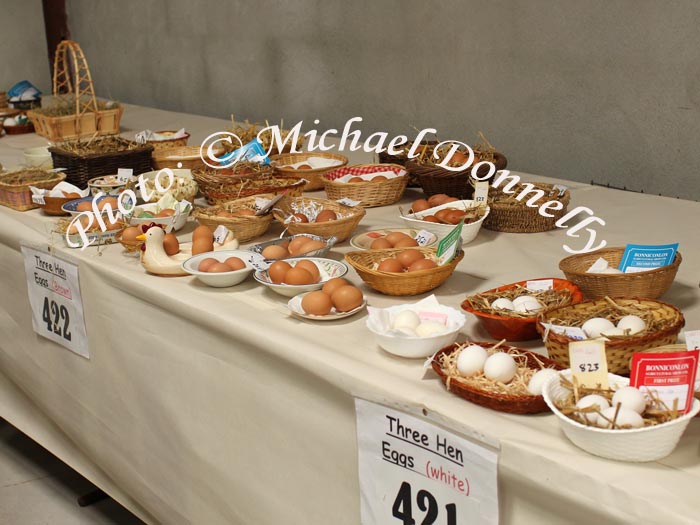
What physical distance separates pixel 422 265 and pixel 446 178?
0.63 m

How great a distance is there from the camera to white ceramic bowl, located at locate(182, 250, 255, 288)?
162 centimetres

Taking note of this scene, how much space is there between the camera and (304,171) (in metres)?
2.36

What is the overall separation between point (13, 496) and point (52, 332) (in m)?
0.66

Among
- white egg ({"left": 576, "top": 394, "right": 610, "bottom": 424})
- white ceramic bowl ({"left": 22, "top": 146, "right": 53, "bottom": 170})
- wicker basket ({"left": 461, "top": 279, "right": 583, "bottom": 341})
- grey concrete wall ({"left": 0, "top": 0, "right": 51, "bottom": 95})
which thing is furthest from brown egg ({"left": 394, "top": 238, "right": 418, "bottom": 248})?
grey concrete wall ({"left": 0, "top": 0, "right": 51, "bottom": 95})

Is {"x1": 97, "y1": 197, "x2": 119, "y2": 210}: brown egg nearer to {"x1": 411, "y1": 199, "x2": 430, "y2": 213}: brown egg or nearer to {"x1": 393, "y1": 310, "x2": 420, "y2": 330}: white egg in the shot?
{"x1": 411, "y1": 199, "x2": 430, "y2": 213}: brown egg

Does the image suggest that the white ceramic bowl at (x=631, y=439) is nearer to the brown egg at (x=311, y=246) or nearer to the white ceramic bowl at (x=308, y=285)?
the white ceramic bowl at (x=308, y=285)

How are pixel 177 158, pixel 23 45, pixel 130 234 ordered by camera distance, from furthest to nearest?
pixel 23 45, pixel 177 158, pixel 130 234

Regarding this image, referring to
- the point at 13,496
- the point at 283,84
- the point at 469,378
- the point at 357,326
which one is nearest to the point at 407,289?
the point at 357,326

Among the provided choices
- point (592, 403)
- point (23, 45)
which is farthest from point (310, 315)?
point (23, 45)

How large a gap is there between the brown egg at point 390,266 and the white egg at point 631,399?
Result: 0.62m

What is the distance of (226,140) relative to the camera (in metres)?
2.60

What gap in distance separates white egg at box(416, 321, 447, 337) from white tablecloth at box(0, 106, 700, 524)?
5cm

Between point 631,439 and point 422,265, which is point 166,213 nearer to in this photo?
point 422,265

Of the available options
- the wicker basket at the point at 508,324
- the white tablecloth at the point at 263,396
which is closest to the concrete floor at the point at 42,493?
the white tablecloth at the point at 263,396
